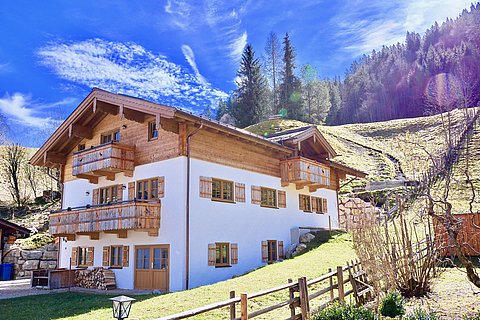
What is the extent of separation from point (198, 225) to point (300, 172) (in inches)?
289

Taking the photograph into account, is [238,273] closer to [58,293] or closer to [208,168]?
[208,168]

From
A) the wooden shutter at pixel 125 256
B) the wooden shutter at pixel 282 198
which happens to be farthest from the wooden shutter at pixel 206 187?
the wooden shutter at pixel 282 198

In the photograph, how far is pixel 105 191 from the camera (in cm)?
2062

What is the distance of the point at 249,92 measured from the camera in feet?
229

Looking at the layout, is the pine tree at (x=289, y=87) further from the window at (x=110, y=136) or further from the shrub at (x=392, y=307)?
the shrub at (x=392, y=307)

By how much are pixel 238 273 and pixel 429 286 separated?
937 cm

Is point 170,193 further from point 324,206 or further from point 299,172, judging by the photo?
point 324,206

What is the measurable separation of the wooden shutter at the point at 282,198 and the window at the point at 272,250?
205 centimetres

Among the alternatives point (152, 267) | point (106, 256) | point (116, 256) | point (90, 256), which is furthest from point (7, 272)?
point (152, 267)

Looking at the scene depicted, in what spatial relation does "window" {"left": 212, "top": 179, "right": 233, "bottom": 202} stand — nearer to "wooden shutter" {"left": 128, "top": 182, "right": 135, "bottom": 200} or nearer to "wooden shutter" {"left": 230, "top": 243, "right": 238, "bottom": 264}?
"wooden shutter" {"left": 230, "top": 243, "right": 238, "bottom": 264}

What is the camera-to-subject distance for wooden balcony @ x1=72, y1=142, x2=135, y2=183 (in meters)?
18.4

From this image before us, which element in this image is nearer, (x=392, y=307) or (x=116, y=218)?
(x=392, y=307)

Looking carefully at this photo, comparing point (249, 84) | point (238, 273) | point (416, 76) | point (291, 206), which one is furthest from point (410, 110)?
point (238, 273)

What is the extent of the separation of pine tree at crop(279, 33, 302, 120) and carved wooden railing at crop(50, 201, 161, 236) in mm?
55086
